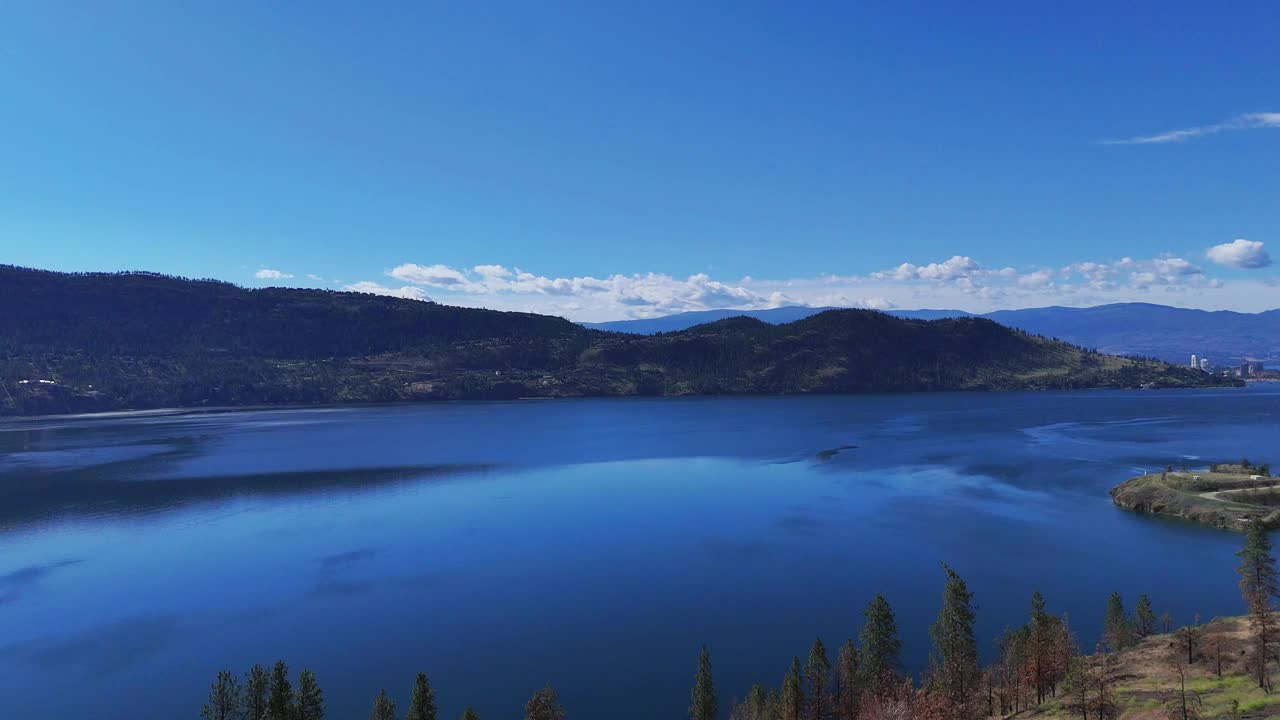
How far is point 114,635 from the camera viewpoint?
197 ft

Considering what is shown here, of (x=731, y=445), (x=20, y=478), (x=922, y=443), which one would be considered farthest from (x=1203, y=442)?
(x=20, y=478)

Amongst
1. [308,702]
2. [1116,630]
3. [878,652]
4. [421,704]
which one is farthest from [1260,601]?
[308,702]

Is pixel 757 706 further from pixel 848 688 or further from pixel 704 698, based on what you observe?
pixel 848 688

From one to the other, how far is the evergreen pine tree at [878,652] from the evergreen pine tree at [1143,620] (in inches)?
908

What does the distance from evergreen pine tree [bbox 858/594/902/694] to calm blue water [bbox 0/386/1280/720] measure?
7447mm

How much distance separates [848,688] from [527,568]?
41.8 m

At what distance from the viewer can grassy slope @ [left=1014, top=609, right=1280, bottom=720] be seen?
124 feet

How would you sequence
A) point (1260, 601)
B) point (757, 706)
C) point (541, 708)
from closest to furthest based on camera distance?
→ 1. point (541, 708)
2. point (757, 706)
3. point (1260, 601)

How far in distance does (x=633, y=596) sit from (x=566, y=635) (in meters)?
11.1

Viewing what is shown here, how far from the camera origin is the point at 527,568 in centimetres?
7856

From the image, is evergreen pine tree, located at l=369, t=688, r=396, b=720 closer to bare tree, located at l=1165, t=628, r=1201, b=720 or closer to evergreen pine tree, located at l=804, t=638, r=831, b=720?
evergreen pine tree, located at l=804, t=638, r=831, b=720

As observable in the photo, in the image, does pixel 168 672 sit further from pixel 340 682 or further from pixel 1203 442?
pixel 1203 442

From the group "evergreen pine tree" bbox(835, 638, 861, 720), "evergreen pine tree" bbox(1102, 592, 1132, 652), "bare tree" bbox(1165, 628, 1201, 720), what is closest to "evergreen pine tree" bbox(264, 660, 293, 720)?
"evergreen pine tree" bbox(835, 638, 861, 720)

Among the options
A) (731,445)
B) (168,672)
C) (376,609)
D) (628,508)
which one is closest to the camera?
(168,672)
